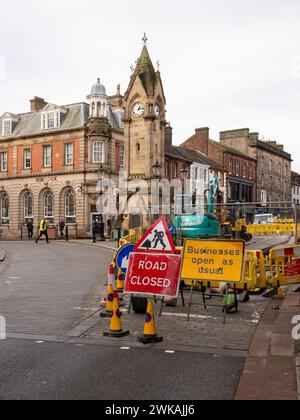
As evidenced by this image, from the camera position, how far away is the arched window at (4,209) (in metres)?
44.4

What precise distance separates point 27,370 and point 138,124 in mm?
33155

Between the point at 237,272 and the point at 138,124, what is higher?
the point at 138,124

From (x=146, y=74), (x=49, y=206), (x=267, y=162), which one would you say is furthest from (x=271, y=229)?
(x=267, y=162)

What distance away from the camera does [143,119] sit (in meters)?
37.0

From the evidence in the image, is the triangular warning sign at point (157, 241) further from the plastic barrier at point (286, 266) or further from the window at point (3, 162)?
the window at point (3, 162)

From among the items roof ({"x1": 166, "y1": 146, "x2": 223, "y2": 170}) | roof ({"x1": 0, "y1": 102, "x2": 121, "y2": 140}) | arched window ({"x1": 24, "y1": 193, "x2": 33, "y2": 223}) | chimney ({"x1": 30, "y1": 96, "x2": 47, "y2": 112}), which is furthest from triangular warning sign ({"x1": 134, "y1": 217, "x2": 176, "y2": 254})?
chimney ({"x1": 30, "y1": 96, "x2": 47, "y2": 112})

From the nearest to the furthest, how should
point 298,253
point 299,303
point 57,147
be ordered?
1. point 299,303
2. point 298,253
3. point 57,147

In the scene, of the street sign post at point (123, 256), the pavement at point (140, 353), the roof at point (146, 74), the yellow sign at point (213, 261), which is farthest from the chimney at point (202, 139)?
the yellow sign at point (213, 261)

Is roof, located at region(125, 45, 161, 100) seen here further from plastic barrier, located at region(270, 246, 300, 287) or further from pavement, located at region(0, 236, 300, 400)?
pavement, located at region(0, 236, 300, 400)

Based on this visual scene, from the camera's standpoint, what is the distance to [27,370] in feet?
17.4

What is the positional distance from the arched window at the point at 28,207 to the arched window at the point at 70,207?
4.31 metres
